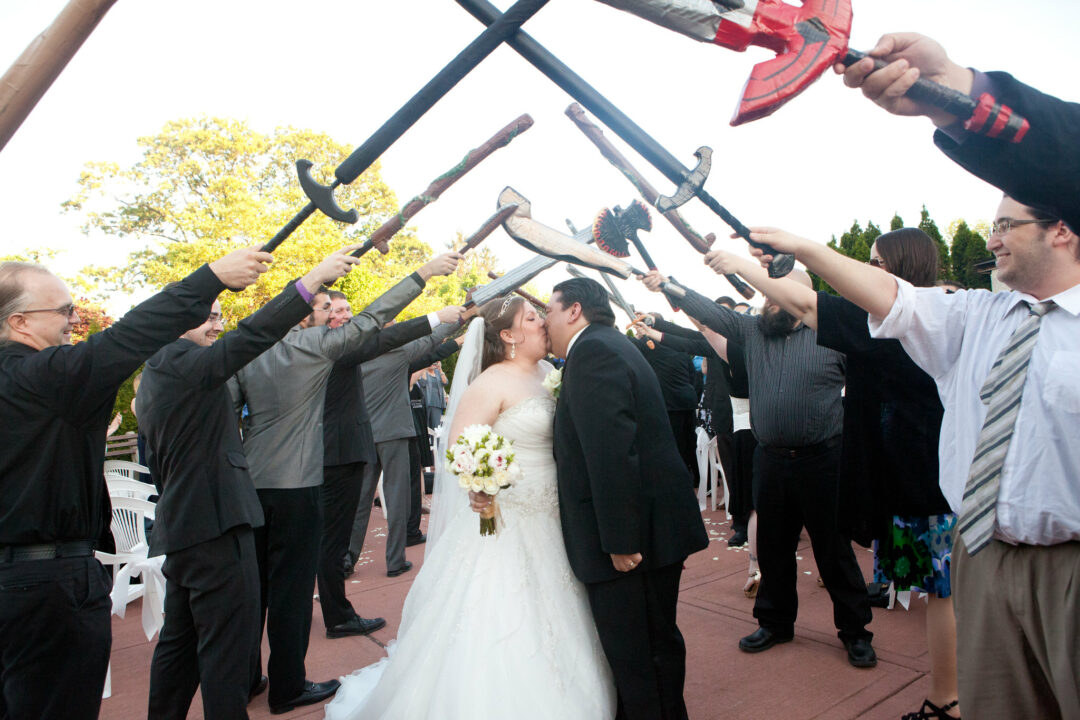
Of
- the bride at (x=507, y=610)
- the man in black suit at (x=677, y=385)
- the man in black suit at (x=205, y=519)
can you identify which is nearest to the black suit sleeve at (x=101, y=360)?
the man in black suit at (x=205, y=519)

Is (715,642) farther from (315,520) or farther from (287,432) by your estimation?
(287,432)

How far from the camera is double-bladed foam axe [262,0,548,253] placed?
1601 millimetres

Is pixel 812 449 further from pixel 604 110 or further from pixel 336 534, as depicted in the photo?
pixel 336 534

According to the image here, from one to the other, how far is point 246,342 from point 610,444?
5.32ft

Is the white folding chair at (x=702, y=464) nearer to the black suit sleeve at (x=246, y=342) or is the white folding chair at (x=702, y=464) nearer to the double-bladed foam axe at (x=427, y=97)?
the black suit sleeve at (x=246, y=342)

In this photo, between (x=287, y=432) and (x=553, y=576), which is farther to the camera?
(x=287, y=432)

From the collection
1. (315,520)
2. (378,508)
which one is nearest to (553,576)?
(315,520)

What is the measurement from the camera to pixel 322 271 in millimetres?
2834

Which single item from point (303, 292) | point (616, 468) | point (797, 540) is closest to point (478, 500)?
point (616, 468)

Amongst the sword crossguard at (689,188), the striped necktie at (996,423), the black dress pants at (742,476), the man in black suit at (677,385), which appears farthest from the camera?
the man in black suit at (677,385)

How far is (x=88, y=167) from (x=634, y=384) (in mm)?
32265

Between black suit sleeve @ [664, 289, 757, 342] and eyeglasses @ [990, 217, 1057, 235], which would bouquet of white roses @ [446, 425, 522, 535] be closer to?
black suit sleeve @ [664, 289, 757, 342]

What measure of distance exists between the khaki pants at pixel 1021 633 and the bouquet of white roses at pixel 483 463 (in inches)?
70.4

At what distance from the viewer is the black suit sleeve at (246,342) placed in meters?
2.69
